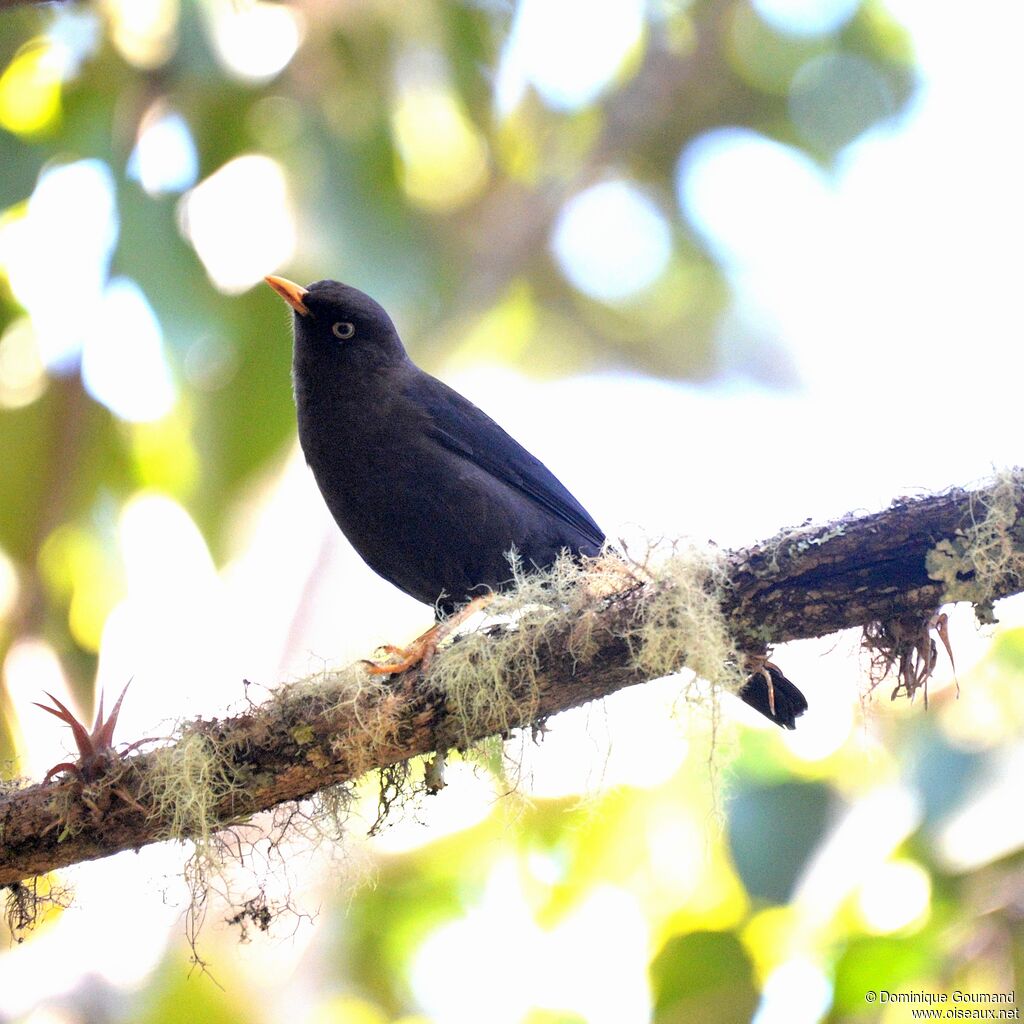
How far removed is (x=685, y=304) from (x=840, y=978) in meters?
8.39

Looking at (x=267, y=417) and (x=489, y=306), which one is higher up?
(x=489, y=306)

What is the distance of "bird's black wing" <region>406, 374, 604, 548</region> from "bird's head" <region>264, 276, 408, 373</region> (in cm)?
22

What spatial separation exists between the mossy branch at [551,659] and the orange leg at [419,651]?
56 mm

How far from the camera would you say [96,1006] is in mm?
6500

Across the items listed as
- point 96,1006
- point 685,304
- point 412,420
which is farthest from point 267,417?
point 685,304

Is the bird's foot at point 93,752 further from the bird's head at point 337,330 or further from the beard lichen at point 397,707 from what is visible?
the bird's head at point 337,330

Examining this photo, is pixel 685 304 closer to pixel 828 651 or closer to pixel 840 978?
pixel 840 978

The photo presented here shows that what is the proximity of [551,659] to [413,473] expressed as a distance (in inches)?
58.7

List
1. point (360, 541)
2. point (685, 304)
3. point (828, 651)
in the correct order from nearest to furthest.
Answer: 1. point (828, 651)
2. point (360, 541)
3. point (685, 304)

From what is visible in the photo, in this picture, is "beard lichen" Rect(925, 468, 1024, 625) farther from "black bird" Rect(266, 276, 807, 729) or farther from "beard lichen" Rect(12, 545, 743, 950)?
"black bird" Rect(266, 276, 807, 729)

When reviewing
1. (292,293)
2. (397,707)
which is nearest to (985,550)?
(397,707)

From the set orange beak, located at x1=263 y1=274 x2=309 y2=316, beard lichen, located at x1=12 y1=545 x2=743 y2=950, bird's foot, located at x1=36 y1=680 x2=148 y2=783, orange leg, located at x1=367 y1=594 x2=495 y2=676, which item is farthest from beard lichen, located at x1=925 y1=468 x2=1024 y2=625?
orange beak, located at x1=263 y1=274 x2=309 y2=316

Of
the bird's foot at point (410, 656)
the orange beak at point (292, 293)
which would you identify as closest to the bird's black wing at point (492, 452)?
the orange beak at point (292, 293)

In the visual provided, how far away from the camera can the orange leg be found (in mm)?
3518
